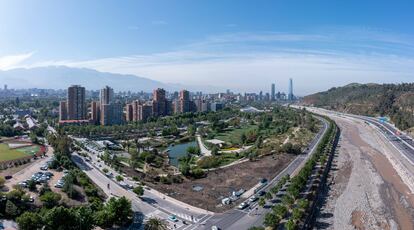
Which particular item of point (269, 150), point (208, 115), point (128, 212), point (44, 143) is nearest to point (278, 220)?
point (128, 212)

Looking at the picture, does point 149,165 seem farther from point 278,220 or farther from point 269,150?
point 278,220

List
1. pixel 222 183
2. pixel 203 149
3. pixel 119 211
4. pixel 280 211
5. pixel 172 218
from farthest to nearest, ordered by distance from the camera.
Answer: pixel 203 149 → pixel 222 183 → pixel 172 218 → pixel 280 211 → pixel 119 211

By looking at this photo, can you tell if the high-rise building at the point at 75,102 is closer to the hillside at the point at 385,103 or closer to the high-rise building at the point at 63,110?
the high-rise building at the point at 63,110

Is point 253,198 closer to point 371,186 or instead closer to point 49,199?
point 371,186

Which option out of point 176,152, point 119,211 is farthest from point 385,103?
point 119,211

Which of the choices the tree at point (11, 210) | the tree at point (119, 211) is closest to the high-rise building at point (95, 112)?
the tree at point (11, 210)

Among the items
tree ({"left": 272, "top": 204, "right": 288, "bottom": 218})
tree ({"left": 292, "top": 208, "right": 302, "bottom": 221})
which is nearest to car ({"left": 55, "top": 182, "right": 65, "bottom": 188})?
tree ({"left": 272, "top": 204, "right": 288, "bottom": 218})
